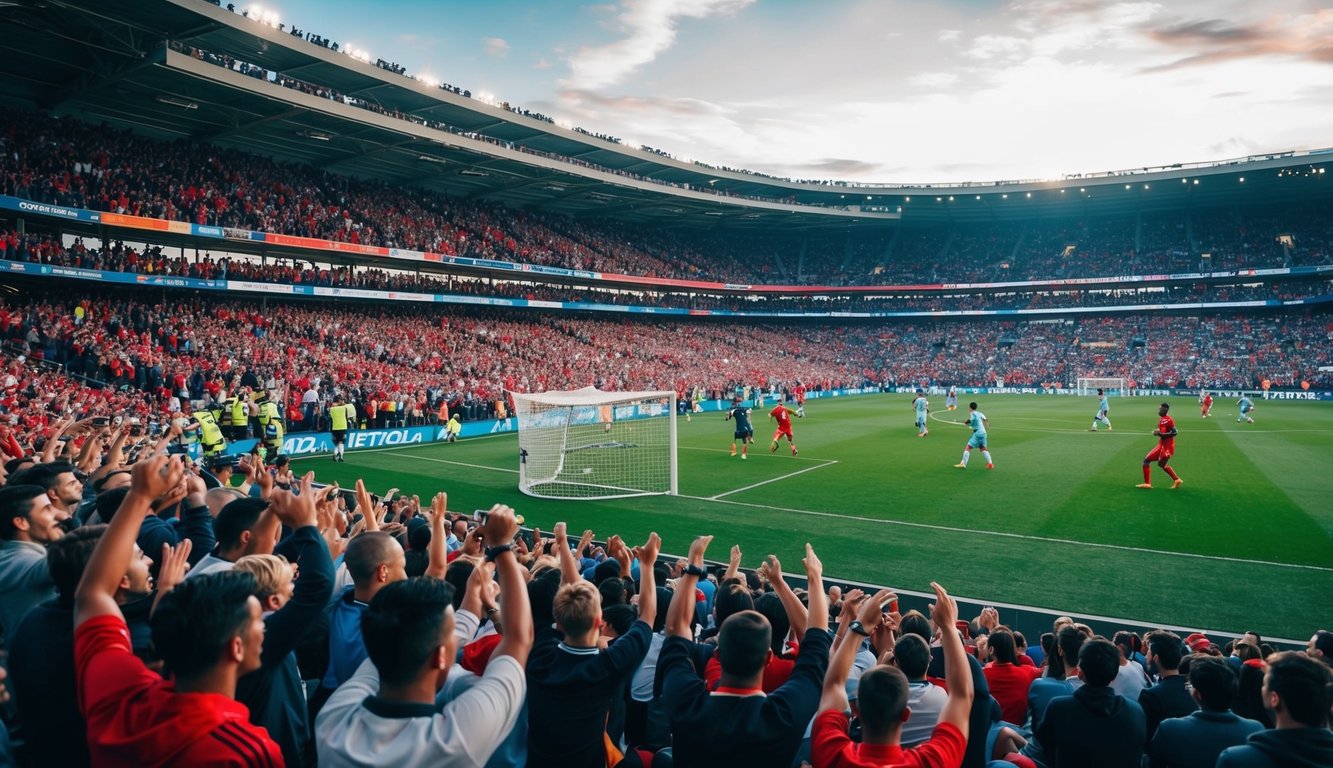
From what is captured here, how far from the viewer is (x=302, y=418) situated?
1084 inches

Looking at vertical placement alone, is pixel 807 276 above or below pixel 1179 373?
above

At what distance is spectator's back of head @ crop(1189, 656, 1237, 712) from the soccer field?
6.59 metres

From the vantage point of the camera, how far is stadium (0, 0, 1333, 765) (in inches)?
253

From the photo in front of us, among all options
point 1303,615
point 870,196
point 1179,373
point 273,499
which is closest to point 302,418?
point 273,499

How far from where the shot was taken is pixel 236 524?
408 cm

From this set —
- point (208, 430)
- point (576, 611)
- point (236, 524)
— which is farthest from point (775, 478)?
point (576, 611)

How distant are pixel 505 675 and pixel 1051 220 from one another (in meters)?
80.4

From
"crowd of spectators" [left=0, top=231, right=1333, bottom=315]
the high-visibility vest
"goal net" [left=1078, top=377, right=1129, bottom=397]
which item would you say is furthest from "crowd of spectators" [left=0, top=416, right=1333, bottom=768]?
"goal net" [left=1078, top=377, right=1129, bottom=397]

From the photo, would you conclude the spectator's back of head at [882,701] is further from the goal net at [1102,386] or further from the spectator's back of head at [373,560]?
the goal net at [1102,386]

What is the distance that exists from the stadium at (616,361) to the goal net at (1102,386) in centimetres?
38

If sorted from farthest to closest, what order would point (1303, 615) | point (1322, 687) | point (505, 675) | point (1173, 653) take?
1. point (1303, 615)
2. point (1173, 653)
3. point (1322, 687)
4. point (505, 675)

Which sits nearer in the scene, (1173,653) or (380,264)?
(1173,653)

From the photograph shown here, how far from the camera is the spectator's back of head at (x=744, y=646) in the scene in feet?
9.78

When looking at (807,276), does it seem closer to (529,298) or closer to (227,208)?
(529,298)
